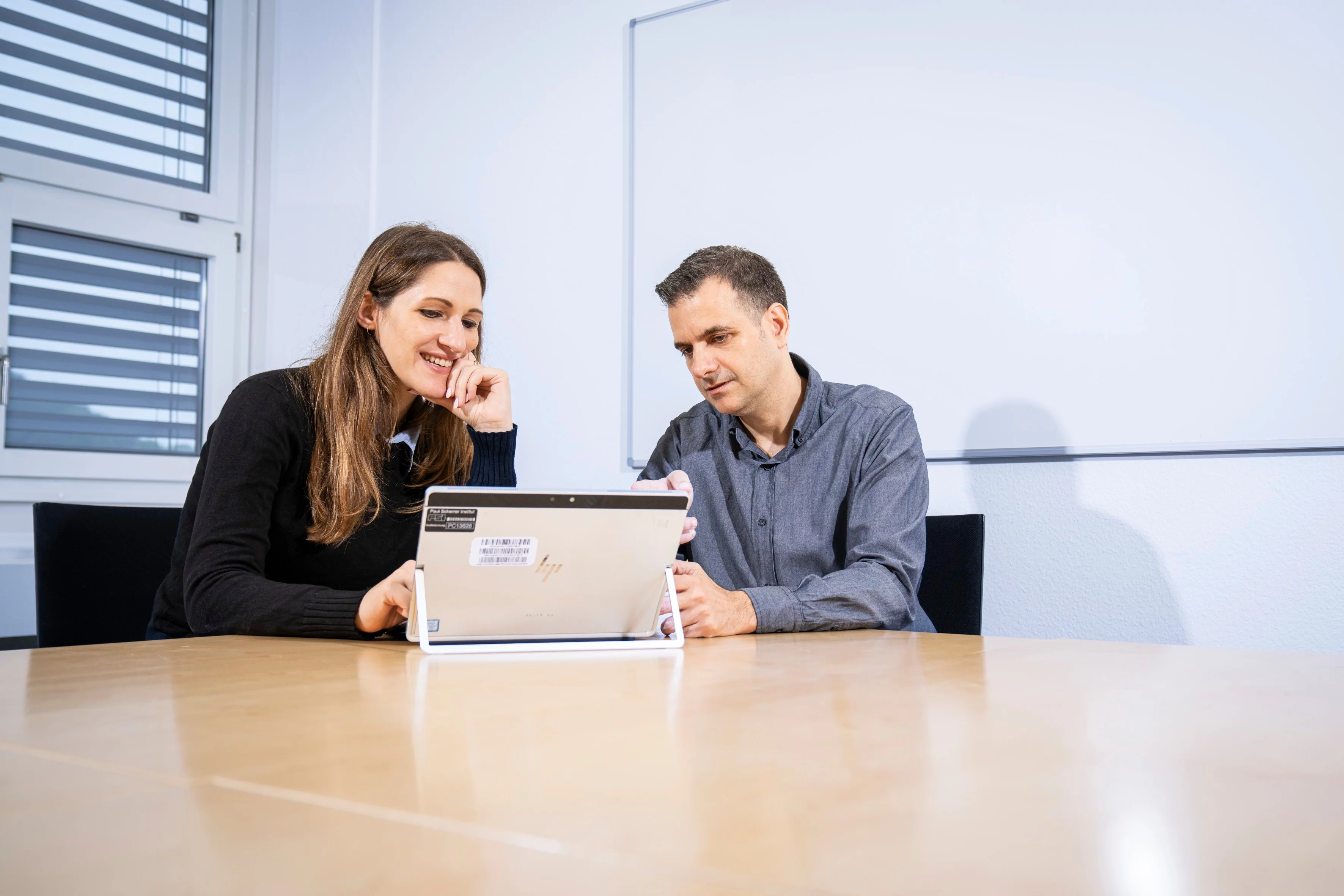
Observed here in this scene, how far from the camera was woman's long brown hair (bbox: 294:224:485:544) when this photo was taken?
142cm

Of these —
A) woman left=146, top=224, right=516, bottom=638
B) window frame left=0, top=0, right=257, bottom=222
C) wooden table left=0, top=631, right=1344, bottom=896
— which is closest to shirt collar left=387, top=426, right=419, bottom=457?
woman left=146, top=224, right=516, bottom=638

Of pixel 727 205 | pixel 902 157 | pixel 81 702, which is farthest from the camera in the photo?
pixel 727 205

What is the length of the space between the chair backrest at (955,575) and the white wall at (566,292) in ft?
1.31

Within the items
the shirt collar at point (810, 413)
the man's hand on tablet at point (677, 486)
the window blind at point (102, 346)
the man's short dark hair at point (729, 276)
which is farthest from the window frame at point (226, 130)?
the man's hand on tablet at point (677, 486)

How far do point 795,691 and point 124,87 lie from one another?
10.2 feet

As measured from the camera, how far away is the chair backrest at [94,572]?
4.85ft

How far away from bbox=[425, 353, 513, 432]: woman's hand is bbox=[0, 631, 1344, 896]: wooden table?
0.84 m

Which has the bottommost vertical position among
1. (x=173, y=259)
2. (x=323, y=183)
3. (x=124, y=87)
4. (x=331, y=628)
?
(x=331, y=628)

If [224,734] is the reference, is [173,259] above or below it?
above

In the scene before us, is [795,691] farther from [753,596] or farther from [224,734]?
[753,596]

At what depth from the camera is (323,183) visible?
3178 mm

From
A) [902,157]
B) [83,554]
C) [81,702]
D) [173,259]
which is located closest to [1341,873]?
[81,702]

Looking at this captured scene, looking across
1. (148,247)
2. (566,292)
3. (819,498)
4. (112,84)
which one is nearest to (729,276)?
(819,498)

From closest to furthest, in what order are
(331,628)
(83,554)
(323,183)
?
(331,628) → (83,554) → (323,183)
